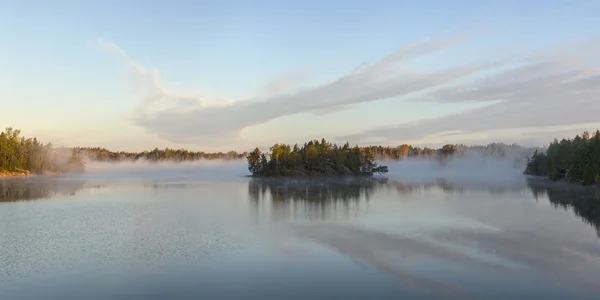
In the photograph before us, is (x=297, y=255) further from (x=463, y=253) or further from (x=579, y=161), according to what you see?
(x=579, y=161)

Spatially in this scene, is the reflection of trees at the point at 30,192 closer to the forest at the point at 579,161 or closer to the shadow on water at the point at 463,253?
the shadow on water at the point at 463,253

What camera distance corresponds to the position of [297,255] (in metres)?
39.1

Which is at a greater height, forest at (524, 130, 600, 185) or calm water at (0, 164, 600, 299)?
forest at (524, 130, 600, 185)

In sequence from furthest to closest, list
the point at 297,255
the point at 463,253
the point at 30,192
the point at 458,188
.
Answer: the point at 458,188 → the point at 30,192 → the point at 463,253 → the point at 297,255

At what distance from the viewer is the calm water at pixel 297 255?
94.5 ft

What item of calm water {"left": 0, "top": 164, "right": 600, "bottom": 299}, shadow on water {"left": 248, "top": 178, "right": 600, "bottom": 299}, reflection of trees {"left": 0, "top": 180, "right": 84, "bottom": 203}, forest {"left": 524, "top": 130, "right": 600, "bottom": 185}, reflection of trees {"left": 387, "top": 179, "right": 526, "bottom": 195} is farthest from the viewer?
forest {"left": 524, "top": 130, "right": 600, "bottom": 185}

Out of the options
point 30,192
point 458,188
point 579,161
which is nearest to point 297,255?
point 30,192

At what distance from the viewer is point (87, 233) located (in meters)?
49.5

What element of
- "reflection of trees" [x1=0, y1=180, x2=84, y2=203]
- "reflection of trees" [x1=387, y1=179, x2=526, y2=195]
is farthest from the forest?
"reflection of trees" [x1=0, y1=180, x2=84, y2=203]

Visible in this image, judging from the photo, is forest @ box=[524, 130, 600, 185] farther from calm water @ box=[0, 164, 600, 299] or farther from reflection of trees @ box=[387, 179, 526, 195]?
calm water @ box=[0, 164, 600, 299]

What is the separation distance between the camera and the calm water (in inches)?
1134

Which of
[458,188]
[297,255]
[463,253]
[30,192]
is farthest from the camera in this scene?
[458,188]

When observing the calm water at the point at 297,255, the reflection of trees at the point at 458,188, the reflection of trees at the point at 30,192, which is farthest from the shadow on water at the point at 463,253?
the reflection of trees at the point at 30,192

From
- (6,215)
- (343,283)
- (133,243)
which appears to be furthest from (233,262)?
(6,215)
